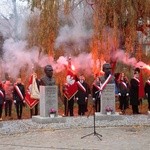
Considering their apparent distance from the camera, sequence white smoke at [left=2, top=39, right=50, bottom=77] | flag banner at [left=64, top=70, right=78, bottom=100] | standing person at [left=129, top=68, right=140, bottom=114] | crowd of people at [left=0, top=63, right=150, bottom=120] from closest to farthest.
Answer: crowd of people at [left=0, top=63, right=150, bottom=120] → flag banner at [left=64, top=70, right=78, bottom=100] → standing person at [left=129, top=68, right=140, bottom=114] → white smoke at [left=2, top=39, right=50, bottom=77]

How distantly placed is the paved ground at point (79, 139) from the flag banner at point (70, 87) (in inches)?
169

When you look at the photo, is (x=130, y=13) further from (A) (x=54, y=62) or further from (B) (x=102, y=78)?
(A) (x=54, y=62)

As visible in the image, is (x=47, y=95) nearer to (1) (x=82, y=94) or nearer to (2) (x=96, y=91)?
(1) (x=82, y=94)

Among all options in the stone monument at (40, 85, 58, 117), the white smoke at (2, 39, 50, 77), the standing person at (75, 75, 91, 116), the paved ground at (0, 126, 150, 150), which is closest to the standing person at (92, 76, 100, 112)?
the standing person at (75, 75, 91, 116)

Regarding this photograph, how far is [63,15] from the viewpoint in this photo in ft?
69.2

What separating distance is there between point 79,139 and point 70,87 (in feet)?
21.9

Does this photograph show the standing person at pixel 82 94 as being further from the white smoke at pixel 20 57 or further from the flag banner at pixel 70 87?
the white smoke at pixel 20 57

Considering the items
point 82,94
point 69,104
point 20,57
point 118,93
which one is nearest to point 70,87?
point 82,94

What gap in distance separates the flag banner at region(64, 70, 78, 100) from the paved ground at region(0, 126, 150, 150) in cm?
429

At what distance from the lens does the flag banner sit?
18859 mm

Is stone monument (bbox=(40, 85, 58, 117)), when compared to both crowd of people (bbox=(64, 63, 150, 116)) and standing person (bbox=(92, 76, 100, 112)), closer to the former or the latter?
standing person (bbox=(92, 76, 100, 112))

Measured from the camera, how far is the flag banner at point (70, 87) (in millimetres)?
18859

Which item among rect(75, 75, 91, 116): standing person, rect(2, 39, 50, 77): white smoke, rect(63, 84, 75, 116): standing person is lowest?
rect(63, 84, 75, 116): standing person

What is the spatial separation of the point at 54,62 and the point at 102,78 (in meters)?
6.34
